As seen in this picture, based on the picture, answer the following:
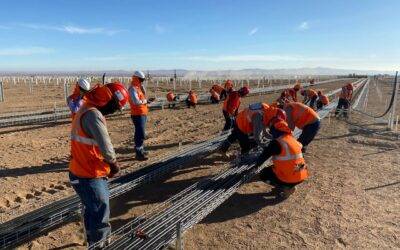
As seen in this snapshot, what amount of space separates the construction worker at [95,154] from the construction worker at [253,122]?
3282 millimetres

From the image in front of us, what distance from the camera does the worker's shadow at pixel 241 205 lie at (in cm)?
554

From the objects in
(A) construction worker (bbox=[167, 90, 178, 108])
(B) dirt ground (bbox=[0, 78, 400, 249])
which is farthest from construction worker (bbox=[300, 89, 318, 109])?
(A) construction worker (bbox=[167, 90, 178, 108])

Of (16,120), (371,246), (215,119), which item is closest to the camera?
(371,246)

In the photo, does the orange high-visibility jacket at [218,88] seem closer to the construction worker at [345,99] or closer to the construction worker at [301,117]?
the construction worker at [345,99]

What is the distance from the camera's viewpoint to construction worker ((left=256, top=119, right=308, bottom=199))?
5.87 m

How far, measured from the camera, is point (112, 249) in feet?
13.3

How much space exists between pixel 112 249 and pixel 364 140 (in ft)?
28.8

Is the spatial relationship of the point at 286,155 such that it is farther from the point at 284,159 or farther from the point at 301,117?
the point at 301,117

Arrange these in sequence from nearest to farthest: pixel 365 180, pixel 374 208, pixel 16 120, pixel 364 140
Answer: pixel 374 208 → pixel 365 180 → pixel 364 140 → pixel 16 120

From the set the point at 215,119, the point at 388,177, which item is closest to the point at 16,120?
the point at 215,119

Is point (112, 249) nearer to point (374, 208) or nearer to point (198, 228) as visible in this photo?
point (198, 228)

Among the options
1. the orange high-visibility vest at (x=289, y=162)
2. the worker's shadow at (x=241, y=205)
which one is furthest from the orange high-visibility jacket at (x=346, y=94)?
the orange high-visibility vest at (x=289, y=162)

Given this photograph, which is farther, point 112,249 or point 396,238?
point 396,238

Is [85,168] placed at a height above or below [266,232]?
above
